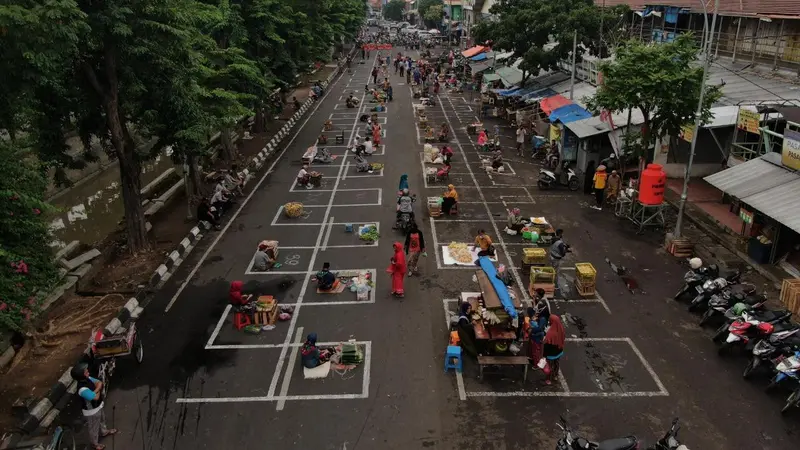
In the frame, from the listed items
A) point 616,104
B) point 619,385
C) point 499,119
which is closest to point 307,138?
point 499,119

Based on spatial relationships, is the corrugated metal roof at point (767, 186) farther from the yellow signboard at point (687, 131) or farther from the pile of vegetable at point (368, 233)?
the pile of vegetable at point (368, 233)

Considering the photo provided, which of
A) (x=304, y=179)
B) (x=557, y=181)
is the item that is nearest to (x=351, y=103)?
(x=304, y=179)

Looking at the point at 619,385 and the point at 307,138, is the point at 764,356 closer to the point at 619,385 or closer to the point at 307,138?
the point at 619,385

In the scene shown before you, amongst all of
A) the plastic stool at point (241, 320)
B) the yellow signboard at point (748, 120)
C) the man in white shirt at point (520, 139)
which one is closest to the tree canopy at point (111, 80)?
the plastic stool at point (241, 320)

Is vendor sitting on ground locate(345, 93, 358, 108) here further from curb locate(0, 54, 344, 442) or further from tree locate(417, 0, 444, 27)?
tree locate(417, 0, 444, 27)

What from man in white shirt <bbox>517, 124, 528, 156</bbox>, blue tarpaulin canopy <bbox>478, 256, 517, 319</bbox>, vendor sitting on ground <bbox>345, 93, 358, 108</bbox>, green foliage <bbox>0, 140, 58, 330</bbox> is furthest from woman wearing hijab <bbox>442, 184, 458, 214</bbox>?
vendor sitting on ground <bbox>345, 93, 358, 108</bbox>

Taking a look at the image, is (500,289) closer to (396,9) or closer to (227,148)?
(227,148)
